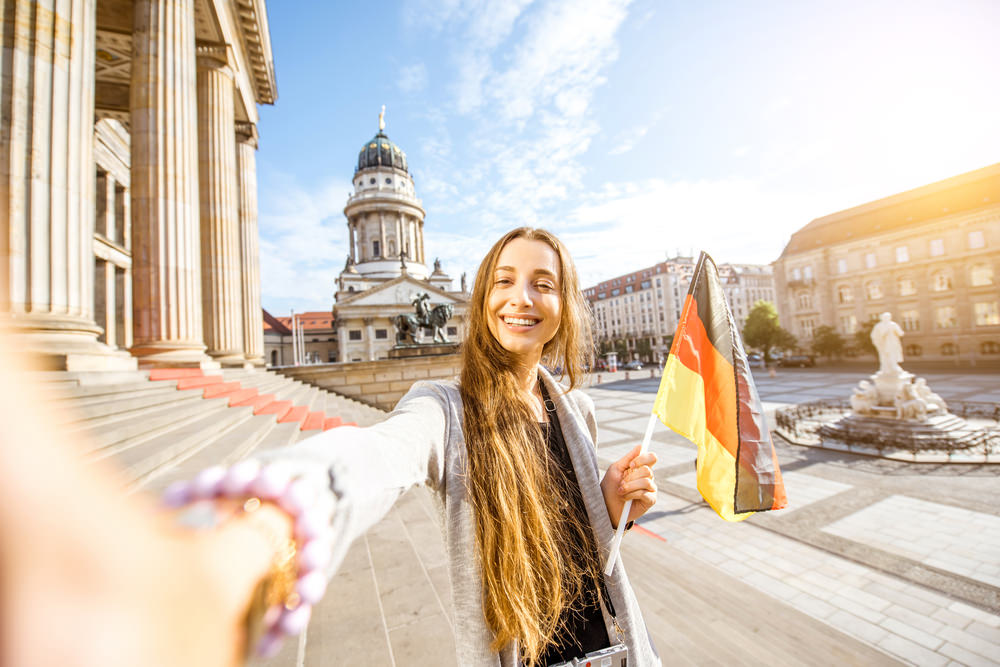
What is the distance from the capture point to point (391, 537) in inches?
160

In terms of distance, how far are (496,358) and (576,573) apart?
80 cm

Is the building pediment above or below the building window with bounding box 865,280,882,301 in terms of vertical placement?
above

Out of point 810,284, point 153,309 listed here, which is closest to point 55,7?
point 153,309

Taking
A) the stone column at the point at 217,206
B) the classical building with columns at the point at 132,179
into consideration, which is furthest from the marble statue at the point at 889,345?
the stone column at the point at 217,206

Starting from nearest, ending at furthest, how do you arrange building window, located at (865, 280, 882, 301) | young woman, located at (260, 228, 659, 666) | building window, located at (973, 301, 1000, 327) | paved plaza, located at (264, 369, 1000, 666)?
young woman, located at (260, 228, 659, 666)
paved plaza, located at (264, 369, 1000, 666)
building window, located at (973, 301, 1000, 327)
building window, located at (865, 280, 882, 301)

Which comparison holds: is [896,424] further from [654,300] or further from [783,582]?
[654,300]

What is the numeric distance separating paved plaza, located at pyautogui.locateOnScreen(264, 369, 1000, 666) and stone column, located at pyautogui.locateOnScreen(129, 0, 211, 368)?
17.2ft

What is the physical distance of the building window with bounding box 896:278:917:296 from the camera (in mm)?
38188

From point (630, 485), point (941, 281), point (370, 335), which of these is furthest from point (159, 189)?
point (941, 281)

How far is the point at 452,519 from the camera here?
132cm

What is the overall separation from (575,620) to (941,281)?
51.7 m

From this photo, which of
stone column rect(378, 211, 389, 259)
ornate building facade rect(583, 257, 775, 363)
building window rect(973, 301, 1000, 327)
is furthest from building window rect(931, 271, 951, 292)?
stone column rect(378, 211, 389, 259)

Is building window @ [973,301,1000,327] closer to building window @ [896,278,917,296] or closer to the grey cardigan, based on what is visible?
building window @ [896,278,917,296]

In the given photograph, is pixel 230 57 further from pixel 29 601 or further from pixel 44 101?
pixel 29 601
